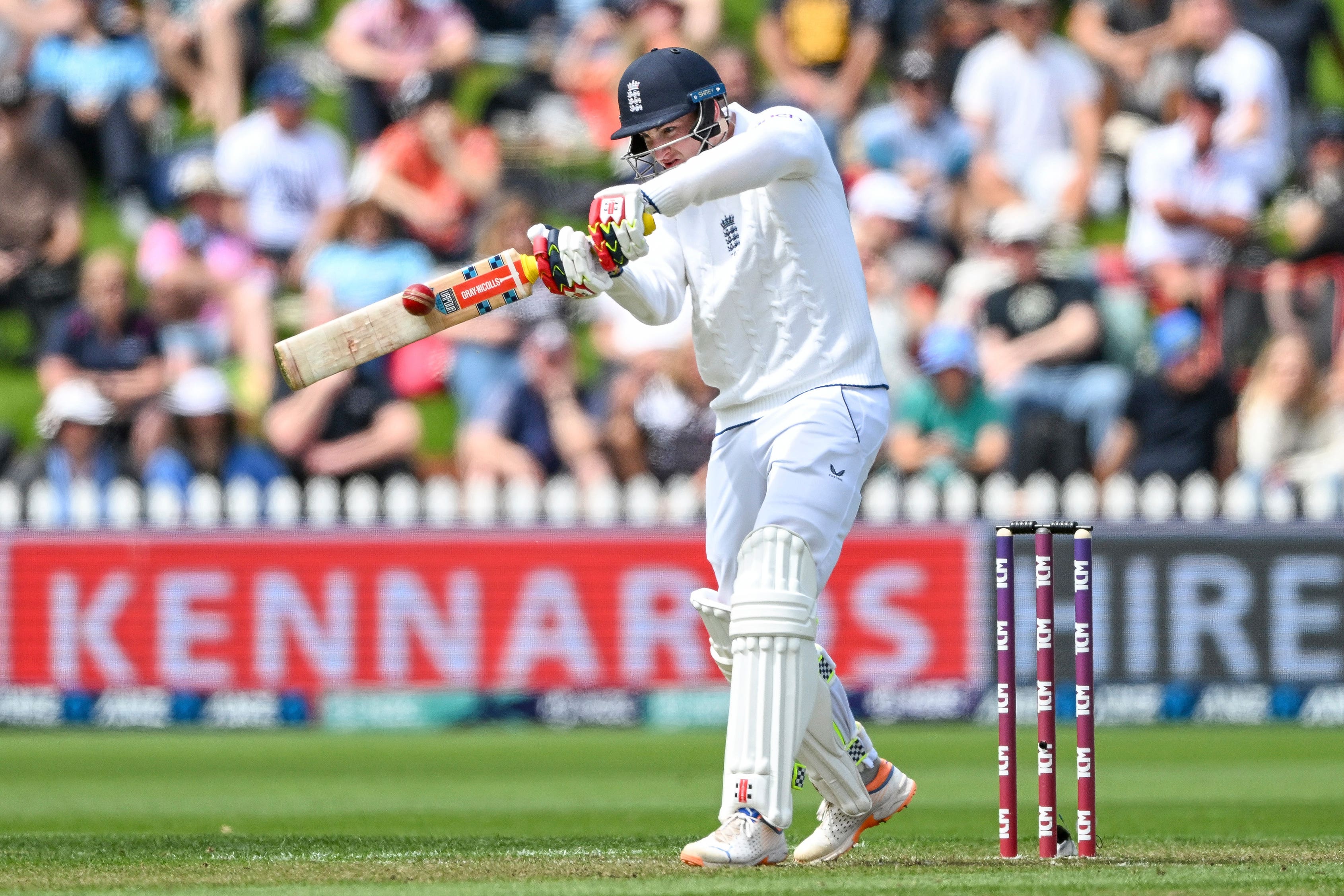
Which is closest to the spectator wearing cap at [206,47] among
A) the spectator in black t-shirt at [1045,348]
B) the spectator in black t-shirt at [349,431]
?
the spectator in black t-shirt at [349,431]

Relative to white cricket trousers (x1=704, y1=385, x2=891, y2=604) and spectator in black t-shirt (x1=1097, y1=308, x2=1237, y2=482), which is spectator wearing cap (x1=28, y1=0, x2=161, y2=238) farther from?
white cricket trousers (x1=704, y1=385, x2=891, y2=604)

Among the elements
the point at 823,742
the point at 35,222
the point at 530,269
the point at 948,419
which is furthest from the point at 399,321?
the point at 35,222

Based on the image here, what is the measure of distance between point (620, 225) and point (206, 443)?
7.98 meters

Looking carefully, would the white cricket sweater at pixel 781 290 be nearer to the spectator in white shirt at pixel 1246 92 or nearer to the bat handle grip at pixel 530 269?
the bat handle grip at pixel 530 269

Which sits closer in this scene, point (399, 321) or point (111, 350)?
point (399, 321)

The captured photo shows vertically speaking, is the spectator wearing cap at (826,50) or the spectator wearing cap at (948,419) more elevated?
the spectator wearing cap at (826,50)

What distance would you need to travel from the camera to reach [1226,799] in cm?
830

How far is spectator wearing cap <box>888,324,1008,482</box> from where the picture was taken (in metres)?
12.4

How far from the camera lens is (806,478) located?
5.54 meters

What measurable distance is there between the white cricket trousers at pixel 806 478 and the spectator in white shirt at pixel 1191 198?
8.08 meters

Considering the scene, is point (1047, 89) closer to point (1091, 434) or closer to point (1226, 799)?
point (1091, 434)

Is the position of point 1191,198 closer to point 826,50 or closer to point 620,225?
point 826,50

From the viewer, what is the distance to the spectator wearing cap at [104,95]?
14898 mm

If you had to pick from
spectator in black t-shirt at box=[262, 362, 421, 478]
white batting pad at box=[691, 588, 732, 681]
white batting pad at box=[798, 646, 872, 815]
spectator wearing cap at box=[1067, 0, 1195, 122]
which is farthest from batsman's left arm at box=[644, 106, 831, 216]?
spectator wearing cap at box=[1067, 0, 1195, 122]
